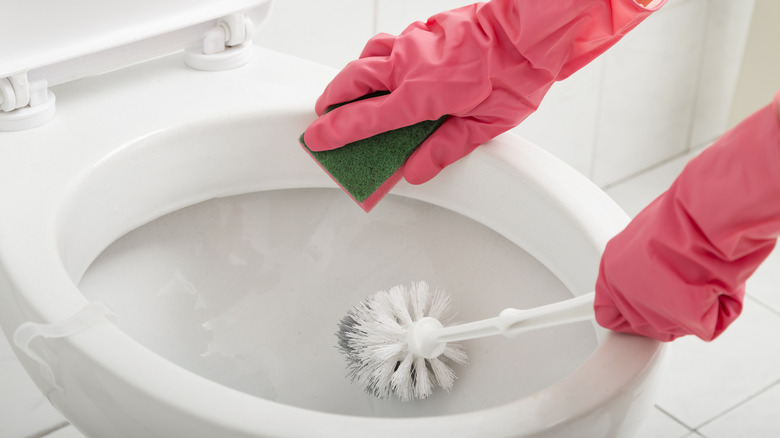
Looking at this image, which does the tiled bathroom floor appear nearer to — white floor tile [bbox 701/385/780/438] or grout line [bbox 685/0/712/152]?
white floor tile [bbox 701/385/780/438]

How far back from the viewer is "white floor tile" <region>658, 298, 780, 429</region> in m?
1.12

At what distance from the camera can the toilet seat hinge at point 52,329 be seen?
52 centimetres

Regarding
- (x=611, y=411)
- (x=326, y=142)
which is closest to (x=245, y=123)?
(x=326, y=142)

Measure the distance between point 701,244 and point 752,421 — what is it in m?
0.73

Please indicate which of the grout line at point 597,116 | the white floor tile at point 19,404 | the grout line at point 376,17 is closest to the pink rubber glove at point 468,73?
the grout line at point 376,17

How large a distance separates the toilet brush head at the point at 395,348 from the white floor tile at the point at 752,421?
516mm

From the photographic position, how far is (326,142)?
27.4 inches

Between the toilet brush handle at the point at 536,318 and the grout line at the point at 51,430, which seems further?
the grout line at the point at 51,430

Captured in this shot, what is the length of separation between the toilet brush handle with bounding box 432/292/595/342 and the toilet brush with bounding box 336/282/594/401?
2.6 inches

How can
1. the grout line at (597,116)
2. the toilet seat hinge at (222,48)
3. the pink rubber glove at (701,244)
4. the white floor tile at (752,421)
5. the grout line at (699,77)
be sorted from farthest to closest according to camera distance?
the grout line at (699,77) < the grout line at (597,116) < the white floor tile at (752,421) < the toilet seat hinge at (222,48) < the pink rubber glove at (701,244)

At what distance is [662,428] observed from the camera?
1085 millimetres

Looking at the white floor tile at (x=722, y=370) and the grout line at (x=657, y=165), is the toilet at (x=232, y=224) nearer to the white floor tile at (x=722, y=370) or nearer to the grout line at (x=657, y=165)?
the white floor tile at (x=722, y=370)

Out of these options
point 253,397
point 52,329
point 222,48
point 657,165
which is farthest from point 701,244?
point 657,165

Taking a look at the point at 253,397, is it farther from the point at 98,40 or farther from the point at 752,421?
the point at 752,421
